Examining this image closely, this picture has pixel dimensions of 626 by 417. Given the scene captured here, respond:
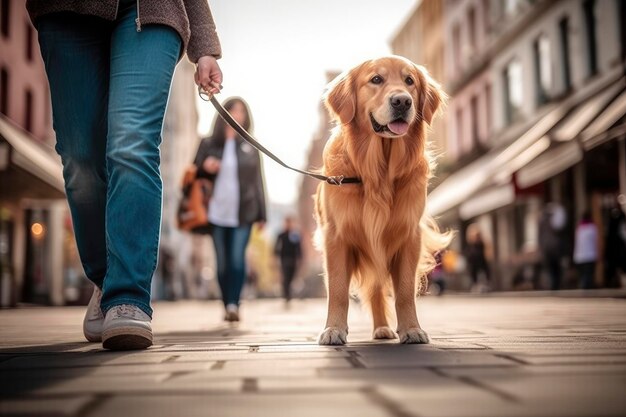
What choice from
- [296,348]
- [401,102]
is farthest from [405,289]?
[401,102]

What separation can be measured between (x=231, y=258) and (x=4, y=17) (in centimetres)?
1674

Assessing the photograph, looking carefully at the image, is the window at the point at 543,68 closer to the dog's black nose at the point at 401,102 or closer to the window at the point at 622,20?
the window at the point at 622,20

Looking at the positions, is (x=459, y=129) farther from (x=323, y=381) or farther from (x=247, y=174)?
(x=323, y=381)

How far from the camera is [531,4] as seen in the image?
23250 millimetres

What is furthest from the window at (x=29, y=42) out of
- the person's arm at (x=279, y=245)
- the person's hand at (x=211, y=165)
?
the person's hand at (x=211, y=165)

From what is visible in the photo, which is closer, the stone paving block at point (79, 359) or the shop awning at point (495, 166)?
the stone paving block at point (79, 359)

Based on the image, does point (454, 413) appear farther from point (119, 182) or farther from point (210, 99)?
point (210, 99)

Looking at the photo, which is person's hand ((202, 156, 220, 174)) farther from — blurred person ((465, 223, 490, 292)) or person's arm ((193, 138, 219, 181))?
blurred person ((465, 223, 490, 292))

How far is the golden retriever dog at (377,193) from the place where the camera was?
4168 millimetres

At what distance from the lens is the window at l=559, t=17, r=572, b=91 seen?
21.1m

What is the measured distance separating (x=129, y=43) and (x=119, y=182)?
0.65 metres

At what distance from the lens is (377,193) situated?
4.21 metres

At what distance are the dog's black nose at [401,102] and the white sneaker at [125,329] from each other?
1632 millimetres

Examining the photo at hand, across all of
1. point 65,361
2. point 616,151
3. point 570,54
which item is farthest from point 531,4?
point 65,361
